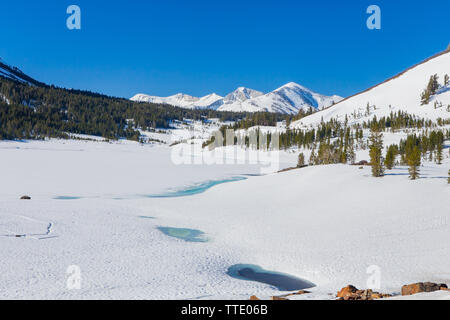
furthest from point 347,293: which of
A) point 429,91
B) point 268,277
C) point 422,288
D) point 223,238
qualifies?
point 429,91

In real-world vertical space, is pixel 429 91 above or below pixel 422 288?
above

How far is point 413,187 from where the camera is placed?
103ft

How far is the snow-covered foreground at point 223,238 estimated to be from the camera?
14.5 meters

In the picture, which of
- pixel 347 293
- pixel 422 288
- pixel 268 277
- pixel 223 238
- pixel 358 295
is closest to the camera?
pixel 358 295

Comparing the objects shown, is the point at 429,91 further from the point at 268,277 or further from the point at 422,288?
the point at 422,288

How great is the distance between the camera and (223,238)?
23.5 meters

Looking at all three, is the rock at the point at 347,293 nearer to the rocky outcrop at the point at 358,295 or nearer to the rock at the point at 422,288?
the rocky outcrop at the point at 358,295

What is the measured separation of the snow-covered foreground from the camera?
14.5 meters

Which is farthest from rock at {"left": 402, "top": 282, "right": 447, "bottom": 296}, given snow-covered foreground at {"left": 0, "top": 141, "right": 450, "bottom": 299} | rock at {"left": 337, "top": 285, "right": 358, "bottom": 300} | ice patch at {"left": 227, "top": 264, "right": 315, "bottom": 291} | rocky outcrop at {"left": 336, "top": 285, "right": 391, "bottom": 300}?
ice patch at {"left": 227, "top": 264, "right": 315, "bottom": 291}

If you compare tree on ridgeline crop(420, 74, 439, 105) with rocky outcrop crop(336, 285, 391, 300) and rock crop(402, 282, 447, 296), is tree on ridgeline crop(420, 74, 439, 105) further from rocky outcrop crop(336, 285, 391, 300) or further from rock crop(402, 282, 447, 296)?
rocky outcrop crop(336, 285, 391, 300)

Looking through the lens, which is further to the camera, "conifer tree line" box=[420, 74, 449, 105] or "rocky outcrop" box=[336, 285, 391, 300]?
"conifer tree line" box=[420, 74, 449, 105]

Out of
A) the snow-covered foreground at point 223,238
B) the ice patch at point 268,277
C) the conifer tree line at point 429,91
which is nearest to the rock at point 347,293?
the snow-covered foreground at point 223,238

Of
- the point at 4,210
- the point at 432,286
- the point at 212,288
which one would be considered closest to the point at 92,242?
the point at 212,288
